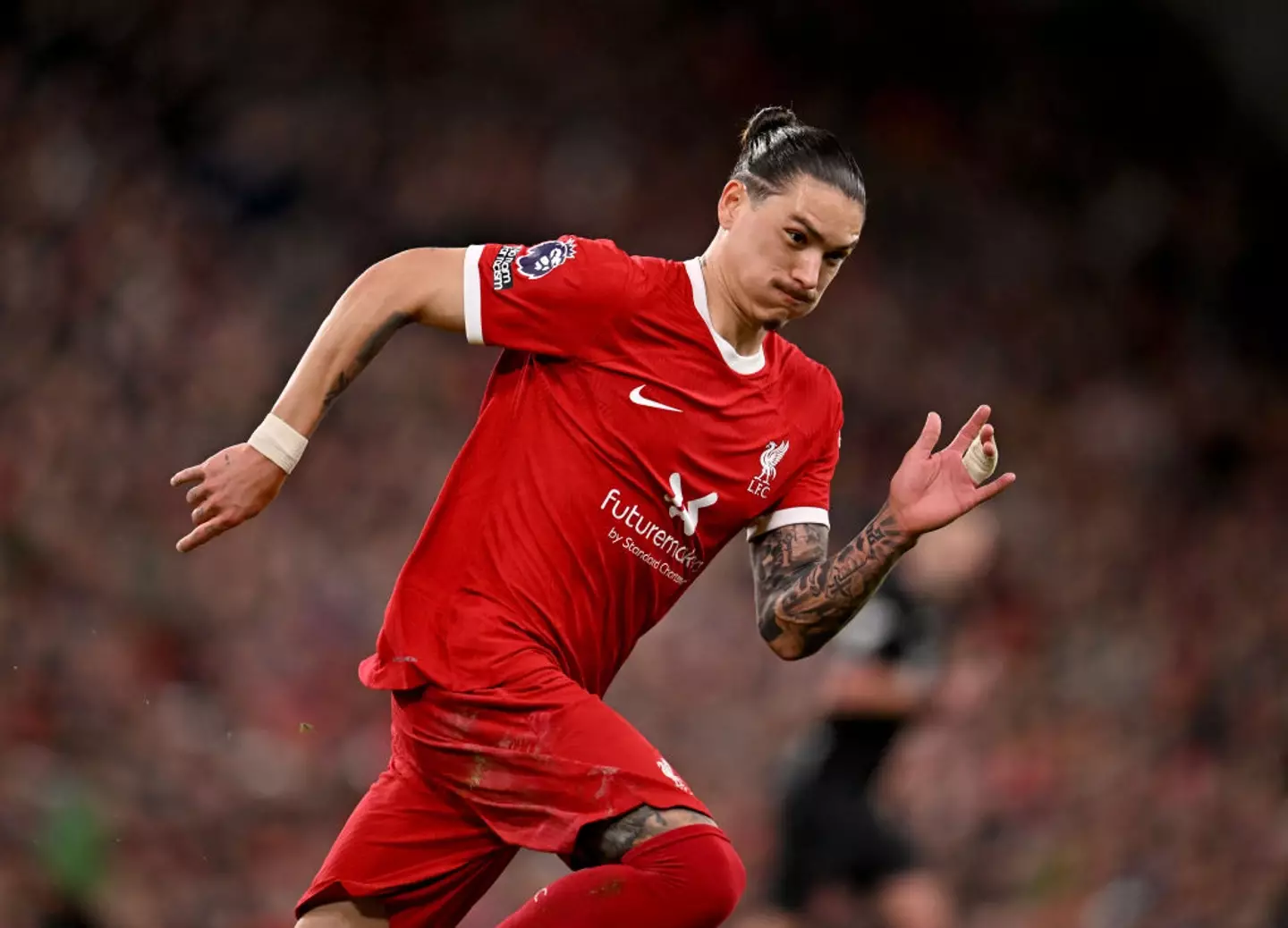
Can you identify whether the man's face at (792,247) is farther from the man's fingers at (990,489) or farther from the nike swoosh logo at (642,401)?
the man's fingers at (990,489)

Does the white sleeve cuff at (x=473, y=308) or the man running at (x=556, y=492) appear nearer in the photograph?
the man running at (x=556, y=492)

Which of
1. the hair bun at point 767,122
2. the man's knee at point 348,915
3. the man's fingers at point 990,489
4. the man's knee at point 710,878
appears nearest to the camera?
the man's knee at point 710,878

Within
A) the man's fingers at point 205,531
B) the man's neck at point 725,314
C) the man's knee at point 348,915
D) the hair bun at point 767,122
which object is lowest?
the man's knee at point 348,915

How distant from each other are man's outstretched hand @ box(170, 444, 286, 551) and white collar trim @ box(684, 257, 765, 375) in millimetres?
1034

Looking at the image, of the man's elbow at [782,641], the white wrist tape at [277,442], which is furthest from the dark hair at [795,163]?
the white wrist tape at [277,442]

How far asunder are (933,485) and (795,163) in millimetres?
795

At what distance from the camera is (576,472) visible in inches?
149

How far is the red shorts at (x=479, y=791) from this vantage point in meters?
3.46

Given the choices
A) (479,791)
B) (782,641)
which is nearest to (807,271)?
(782,641)

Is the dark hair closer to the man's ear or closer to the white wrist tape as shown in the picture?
the man's ear

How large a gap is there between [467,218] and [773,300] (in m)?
8.84

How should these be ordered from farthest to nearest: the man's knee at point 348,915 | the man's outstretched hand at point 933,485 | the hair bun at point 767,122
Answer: the hair bun at point 767,122, the man's knee at point 348,915, the man's outstretched hand at point 933,485

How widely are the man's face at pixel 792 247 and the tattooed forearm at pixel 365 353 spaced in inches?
30.4

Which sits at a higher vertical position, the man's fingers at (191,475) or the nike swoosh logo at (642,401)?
the nike swoosh logo at (642,401)
